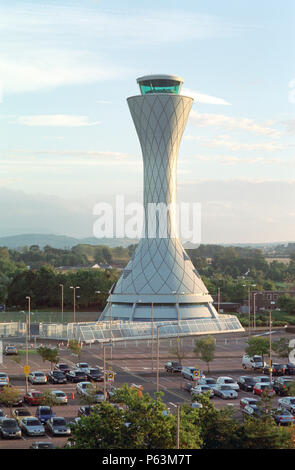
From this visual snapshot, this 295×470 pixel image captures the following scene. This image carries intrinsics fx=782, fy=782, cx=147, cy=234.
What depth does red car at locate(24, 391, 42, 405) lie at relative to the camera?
144ft

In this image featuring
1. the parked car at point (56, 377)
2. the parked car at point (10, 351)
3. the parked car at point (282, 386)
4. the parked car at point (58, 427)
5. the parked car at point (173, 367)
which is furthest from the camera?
the parked car at point (10, 351)

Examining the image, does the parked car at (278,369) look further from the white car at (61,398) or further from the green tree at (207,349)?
the white car at (61,398)

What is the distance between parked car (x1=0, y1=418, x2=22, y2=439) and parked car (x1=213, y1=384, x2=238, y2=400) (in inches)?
584

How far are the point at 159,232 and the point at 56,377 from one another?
45.3 m

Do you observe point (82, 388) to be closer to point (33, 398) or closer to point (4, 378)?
point (33, 398)

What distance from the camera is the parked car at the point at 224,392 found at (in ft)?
153

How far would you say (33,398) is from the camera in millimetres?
43938

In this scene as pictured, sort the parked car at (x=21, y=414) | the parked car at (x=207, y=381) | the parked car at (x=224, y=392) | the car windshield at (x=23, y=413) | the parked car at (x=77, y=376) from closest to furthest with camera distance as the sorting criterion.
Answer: the parked car at (x=21, y=414) → the car windshield at (x=23, y=413) → the parked car at (x=224, y=392) → the parked car at (x=207, y=381) → the parked car at (x=77, y=376)

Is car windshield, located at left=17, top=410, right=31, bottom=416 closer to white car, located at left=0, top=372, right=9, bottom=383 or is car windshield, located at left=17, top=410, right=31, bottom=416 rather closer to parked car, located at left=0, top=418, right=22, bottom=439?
parked car, located at left=0, top=418, right=22, bottom=439

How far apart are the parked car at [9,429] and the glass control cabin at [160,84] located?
67.4 m

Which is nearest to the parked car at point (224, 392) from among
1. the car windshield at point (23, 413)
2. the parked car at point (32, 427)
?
the car windshield at point (23, 413)

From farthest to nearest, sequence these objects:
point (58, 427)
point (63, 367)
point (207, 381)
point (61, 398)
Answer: point (63, 367) → point (207, 381) → point (61, 398) → point (58, 427)

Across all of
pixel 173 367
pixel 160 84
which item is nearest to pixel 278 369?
pixel 173 367
